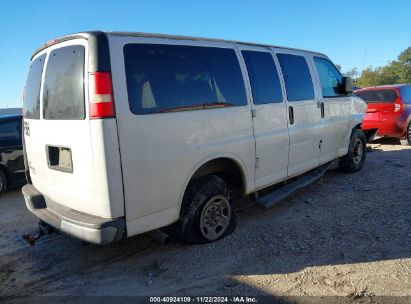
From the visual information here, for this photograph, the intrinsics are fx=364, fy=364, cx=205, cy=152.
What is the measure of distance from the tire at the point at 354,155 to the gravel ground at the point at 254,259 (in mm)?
1529

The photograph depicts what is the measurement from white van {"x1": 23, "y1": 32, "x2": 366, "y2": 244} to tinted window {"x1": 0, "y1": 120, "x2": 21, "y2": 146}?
3245 mm

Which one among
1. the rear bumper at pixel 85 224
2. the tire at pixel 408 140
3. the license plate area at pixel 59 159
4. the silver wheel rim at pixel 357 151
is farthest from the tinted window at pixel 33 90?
the tire at pixel 408 140

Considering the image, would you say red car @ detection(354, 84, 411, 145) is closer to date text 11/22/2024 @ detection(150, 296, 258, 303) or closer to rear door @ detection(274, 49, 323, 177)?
rear door @ detection(274, 49, 323, 177)

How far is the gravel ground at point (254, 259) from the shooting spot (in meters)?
3.27

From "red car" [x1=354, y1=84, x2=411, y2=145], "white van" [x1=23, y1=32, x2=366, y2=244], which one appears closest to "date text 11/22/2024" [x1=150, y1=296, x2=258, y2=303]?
"white van" [x1=23, y1=32, x2=366, y2=244]

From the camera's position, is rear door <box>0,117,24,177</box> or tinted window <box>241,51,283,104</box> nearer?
tinted window <box>241,51,283,104</box>

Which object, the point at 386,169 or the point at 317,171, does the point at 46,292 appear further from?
the point at 386,169

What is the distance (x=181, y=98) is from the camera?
354 centimetres

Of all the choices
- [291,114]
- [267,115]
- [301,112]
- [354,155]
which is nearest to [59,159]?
[267,115]

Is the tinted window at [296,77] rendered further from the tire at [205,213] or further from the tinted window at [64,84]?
the tinted window at [64,84]

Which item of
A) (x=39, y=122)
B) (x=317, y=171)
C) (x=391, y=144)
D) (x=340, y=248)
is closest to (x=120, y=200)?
(x=39, y=122)

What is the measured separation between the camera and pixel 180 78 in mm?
3572

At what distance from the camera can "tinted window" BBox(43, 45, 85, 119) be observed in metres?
3.14

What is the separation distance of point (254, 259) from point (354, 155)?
4.08m
